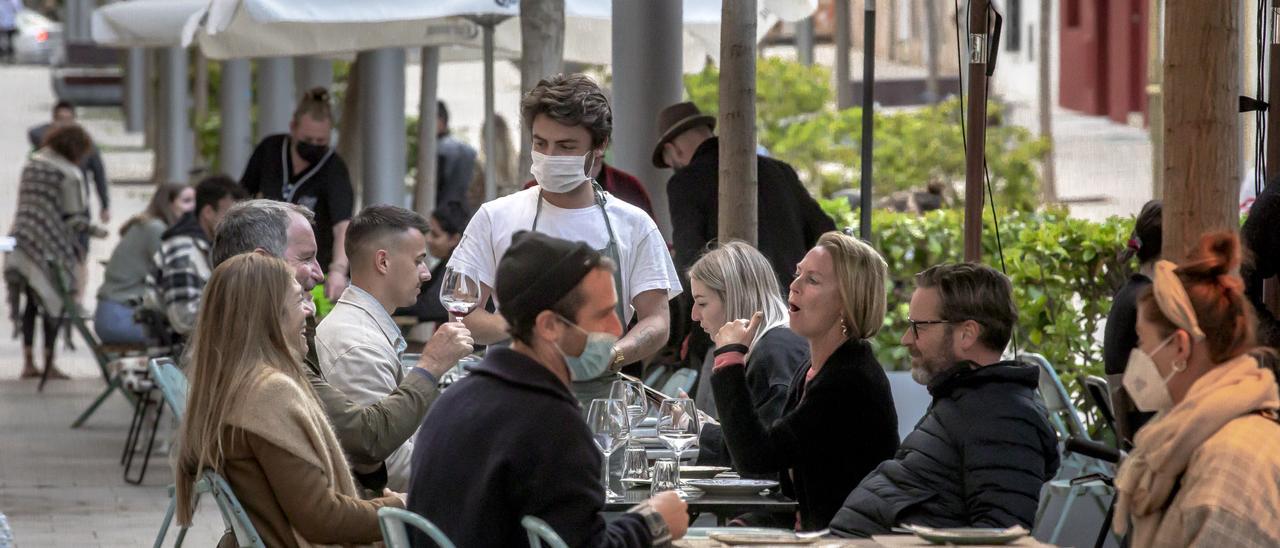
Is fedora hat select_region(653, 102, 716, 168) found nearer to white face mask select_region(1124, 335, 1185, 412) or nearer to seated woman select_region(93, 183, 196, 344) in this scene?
seated woman select_region(93, 183, 196, 344)

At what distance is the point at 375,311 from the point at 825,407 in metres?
1.26

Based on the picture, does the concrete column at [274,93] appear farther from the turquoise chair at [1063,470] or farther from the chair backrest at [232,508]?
the chair backrest at [232,508]

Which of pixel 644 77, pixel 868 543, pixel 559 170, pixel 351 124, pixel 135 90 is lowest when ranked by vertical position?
pixel 868 543

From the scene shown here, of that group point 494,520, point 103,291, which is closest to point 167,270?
point 103,291

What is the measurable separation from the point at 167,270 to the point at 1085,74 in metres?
31.2

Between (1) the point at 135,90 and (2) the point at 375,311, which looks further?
(1) the point at 135,90

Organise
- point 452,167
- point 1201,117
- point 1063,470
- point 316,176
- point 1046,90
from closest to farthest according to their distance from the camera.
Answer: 1. point 1201,117
2. point 1063,470
3. point 316,176
4. point 452,167
5. point 1046,90

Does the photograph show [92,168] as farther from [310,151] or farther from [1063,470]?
[1063,470]

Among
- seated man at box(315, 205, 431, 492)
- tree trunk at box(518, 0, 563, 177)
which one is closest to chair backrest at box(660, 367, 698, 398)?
seated man at box(315, 205, 431, 492)

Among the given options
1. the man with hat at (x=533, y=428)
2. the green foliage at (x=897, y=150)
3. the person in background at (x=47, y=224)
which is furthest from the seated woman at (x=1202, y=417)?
the green foliage at (x=897, y=150)

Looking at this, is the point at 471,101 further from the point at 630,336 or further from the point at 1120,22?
the point at 630,336

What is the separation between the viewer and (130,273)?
37.0ft

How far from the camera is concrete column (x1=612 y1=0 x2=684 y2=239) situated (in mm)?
8930

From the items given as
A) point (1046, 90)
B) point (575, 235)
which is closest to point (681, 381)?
point (575, 235)
